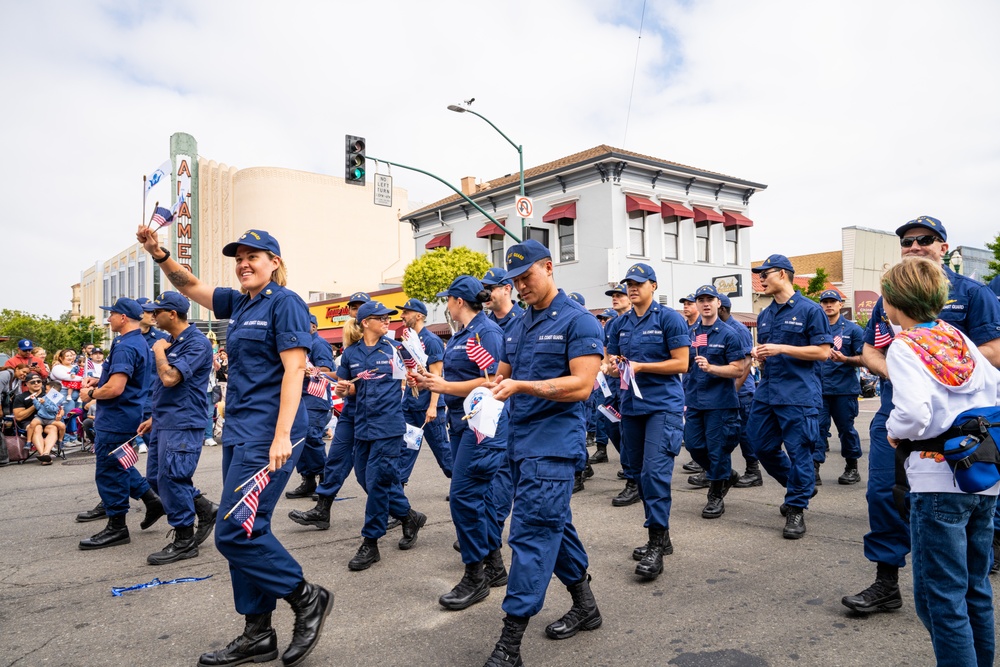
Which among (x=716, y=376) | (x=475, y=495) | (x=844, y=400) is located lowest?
(x=475, y=495)

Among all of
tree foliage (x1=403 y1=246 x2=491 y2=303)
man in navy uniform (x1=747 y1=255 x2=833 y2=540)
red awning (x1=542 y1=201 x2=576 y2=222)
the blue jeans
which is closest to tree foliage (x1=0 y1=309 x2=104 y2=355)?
tree foliage (x1=403 y1=246 x2=491 y2=303)

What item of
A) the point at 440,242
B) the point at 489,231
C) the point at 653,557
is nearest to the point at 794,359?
the point at 653,557

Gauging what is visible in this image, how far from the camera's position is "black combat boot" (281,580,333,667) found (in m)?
3.52

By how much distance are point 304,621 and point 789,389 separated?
434cm

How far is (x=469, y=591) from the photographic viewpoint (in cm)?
444

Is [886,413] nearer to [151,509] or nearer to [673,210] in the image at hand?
[151,509]

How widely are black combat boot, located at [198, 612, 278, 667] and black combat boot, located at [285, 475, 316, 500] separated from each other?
A: 4522 mm

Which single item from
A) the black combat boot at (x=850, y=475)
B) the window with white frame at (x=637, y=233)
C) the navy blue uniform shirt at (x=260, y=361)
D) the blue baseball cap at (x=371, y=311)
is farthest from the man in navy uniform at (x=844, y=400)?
the window with white frame at (x=637, y=233)

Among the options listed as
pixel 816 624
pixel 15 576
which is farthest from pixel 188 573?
pixel 816 624

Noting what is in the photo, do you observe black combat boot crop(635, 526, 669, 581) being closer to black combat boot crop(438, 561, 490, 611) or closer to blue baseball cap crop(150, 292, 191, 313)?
black combat boot crop(438, 561, 490, 611)

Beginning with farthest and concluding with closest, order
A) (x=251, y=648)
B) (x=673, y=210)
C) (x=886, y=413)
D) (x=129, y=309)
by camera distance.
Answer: (x=673, y=210), (x=129, y=309), (x=886, y=413), (x=251, y=648)

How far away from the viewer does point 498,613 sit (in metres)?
4.26

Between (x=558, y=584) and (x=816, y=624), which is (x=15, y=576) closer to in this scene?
(x=558, y=584)

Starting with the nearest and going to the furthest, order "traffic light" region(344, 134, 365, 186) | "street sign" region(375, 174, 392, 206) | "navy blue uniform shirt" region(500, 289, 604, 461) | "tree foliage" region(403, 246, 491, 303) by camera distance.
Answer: "navy blue uniform shirt" region(500, 289, 604, 461), "traffic light" region(344, 134, 365, 186), "street sign" region(375, 174, 392, 206), "tree foliage" region(403, 246, 491, 303)
